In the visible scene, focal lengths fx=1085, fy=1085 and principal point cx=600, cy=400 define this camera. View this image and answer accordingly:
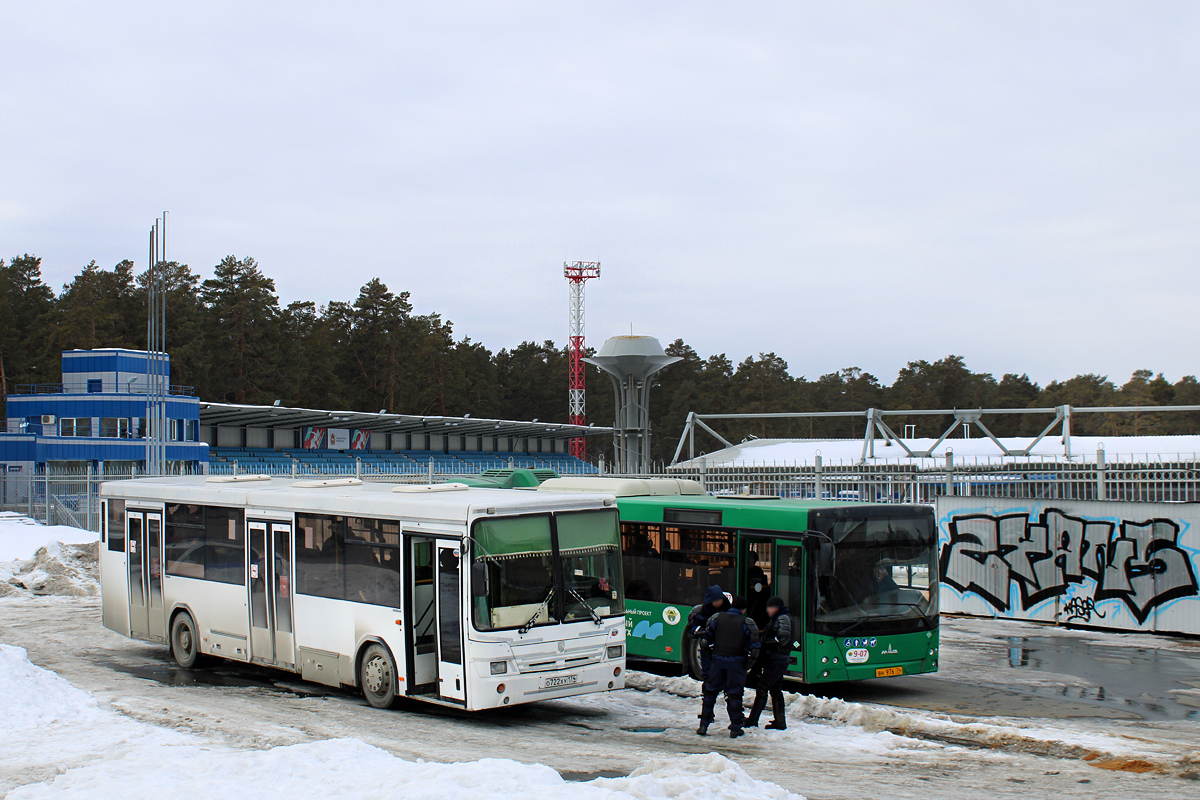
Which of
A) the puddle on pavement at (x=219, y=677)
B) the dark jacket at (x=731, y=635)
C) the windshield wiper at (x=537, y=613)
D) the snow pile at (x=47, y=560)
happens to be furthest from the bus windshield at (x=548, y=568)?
the snow pile at (x=47, y=560)

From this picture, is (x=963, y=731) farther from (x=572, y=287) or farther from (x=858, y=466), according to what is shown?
(x=572, y=287)

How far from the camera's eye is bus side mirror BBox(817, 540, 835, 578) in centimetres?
1259

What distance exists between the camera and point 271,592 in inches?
547

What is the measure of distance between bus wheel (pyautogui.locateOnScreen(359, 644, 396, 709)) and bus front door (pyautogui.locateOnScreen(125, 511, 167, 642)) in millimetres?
4847

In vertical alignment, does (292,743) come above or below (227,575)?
below

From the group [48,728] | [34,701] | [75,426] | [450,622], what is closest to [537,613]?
[450,622]

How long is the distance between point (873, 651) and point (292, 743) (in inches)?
262

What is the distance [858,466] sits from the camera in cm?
2205

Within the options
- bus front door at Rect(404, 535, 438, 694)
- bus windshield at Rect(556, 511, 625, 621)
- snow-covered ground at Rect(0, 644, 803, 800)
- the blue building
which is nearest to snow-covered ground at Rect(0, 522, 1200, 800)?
snow-covered ground at Rect(0, 644, 803, 800)

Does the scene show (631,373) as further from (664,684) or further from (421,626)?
(421,626)

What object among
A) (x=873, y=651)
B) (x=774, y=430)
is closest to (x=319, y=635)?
(x=873, y=651)

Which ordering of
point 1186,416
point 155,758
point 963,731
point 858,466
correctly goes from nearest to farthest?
point 155,758
point 963,731
point 858,466
point 1186,416

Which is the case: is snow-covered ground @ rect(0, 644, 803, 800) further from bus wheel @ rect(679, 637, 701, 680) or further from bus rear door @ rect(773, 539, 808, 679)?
bus wheel @ rect(679, 637, 701, 680)

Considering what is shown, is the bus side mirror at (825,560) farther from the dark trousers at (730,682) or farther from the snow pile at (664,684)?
the snow pile at (664,684)
